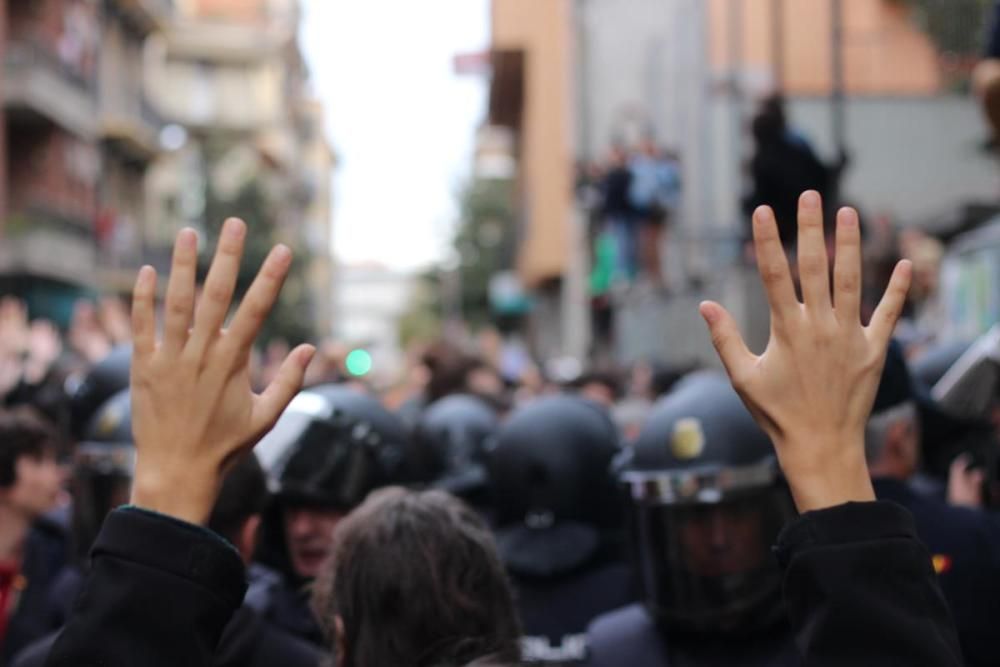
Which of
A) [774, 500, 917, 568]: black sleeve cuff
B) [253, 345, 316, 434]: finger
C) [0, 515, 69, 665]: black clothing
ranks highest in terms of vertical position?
[253, 345, 316, 434]: finger

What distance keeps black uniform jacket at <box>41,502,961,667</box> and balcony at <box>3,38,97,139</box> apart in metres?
29.0

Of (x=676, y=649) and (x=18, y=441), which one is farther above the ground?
(x=18, y=441)

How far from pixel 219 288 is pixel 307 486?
2.28m

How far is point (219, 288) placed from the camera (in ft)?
6.54

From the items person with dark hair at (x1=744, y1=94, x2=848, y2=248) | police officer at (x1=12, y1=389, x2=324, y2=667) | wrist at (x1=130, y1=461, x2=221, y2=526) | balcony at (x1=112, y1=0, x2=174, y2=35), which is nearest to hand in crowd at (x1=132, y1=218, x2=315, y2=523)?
wrist at (x1=130, y1=461, x2=221, y2=526)

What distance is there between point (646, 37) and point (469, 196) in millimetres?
28957

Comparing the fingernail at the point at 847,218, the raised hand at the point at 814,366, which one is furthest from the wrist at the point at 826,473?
the fingernail at the point at 847,218

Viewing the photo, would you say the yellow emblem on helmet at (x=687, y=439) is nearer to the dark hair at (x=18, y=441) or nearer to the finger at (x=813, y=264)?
the finger at (x=813, y=264)

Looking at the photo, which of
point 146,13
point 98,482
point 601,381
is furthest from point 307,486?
point 146,13

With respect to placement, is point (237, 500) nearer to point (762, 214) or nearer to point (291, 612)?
point (291, 612)

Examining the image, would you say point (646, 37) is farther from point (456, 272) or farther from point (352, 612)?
point (456, 272)

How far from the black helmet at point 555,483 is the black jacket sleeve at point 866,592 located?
3.08 metres

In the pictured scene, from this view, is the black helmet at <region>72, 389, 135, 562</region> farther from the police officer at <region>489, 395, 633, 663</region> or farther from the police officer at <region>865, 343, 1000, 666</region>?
the police officer at <region>865, 343, 1000, 666</region>

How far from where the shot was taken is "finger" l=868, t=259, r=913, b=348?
196 centimetres
